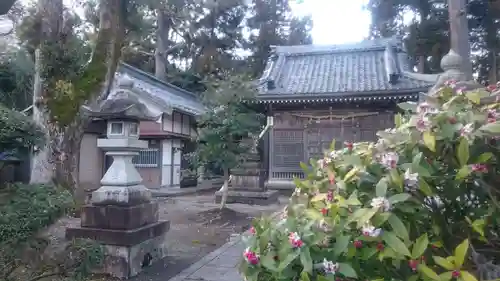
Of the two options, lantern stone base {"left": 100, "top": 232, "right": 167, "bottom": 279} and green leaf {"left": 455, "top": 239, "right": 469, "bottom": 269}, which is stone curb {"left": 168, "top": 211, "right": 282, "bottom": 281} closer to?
lantern stone base {"left": 100, "top": 232, "right": 167, "bottom": 279}

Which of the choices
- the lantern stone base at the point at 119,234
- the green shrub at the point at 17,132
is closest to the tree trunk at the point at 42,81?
the lantern stone base at the point at 119,234

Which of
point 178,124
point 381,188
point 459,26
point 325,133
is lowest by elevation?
point 381,188

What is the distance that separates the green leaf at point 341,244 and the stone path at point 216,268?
104 inches

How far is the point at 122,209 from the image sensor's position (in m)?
4.65

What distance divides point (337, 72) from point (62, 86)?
10.0m

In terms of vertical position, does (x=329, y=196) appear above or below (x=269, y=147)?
below

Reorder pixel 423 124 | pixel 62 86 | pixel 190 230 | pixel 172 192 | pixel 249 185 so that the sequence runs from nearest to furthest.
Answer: pixel 423 124
pixel 62 86
pixel 190 230
pixel 249 185
pixel 172 192

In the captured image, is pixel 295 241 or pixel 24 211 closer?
pixel 295 241

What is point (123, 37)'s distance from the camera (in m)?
8.48

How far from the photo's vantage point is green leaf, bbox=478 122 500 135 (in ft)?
4.80

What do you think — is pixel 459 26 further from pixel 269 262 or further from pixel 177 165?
pixel 177 165

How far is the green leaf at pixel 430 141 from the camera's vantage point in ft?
4.96

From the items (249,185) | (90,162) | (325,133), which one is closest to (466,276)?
(249,185)

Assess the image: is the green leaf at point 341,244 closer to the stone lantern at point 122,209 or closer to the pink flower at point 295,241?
the pink flower at point 295,241
